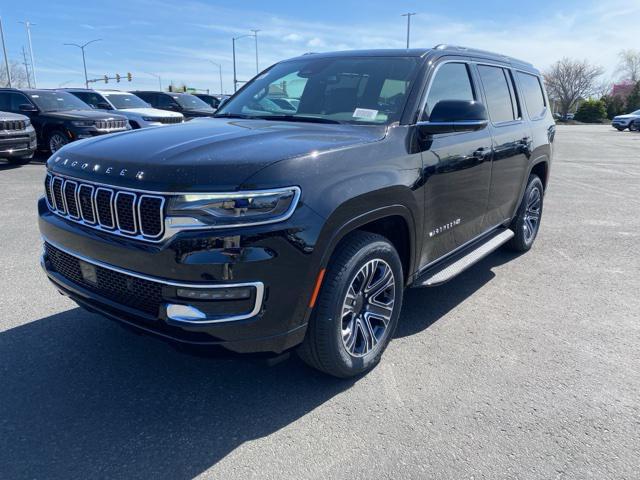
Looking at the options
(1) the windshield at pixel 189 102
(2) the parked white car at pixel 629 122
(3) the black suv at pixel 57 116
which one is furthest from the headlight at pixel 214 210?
(2) the parked white car at pixel 629 122

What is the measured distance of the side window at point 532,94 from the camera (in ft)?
17.2

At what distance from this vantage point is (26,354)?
10.7ft

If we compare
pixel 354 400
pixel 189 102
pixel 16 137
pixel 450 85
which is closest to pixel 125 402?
pixel 354 400

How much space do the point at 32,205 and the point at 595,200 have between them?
9437 millimetres

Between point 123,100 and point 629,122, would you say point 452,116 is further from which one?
point 629,122

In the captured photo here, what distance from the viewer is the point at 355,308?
9.83ft

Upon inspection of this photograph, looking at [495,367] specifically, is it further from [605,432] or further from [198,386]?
[198,386]

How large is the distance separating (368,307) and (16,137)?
36.0 ft

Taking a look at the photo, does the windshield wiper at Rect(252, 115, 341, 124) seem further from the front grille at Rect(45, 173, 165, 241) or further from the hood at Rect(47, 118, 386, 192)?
the front grille at Rect(45, 173, 165, 241)

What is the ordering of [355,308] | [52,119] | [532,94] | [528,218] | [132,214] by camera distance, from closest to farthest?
[132,214]
[355,308]
[532,94]
[528,218]
[52,119]

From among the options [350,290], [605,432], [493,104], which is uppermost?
[493,104]

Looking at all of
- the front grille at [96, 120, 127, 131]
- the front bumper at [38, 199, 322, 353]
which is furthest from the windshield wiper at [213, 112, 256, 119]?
the front grille at [96, 120, 127, 131]

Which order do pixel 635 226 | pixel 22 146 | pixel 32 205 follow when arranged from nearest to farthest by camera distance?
pixel 635 226 → pixel 32 205 → pixel 22 146

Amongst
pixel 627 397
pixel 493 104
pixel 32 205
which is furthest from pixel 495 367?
pixel 32 205
